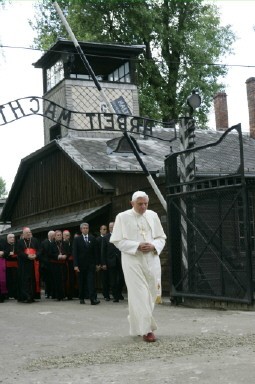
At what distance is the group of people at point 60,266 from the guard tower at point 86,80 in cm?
846

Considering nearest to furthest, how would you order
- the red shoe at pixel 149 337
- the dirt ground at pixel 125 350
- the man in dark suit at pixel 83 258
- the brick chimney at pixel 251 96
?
1. the dirt ground at pixel 125 350
2. the red shoe at pixel 149 337
3. the man in dark suit at pixel 83 258
4. the brick chimney at pixel 251 96

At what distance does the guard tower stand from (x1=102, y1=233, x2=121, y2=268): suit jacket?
10.0m

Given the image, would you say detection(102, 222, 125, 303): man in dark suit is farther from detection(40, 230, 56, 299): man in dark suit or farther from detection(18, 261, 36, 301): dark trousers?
detection(40, 230, 56, 299): man in dark suit

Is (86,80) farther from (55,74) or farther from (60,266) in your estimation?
(60,266)

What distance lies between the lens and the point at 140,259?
8.74 metres

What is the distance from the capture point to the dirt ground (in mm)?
6027

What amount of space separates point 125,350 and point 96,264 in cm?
844

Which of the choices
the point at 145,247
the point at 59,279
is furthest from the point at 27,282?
the point at 145,247

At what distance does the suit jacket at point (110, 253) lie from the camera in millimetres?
15742

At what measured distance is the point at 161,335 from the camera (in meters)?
8.73

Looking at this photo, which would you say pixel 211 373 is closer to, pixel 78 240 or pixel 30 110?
pixel 78 240

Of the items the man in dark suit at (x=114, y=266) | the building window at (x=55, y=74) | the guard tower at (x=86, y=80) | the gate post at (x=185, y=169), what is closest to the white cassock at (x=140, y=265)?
the gate post at (x=185, y=169)

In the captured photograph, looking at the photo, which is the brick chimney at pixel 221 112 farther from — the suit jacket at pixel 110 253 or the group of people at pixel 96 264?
the suit jacket at pixel 110 253

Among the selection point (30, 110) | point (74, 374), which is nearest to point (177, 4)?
point (30, 110)
